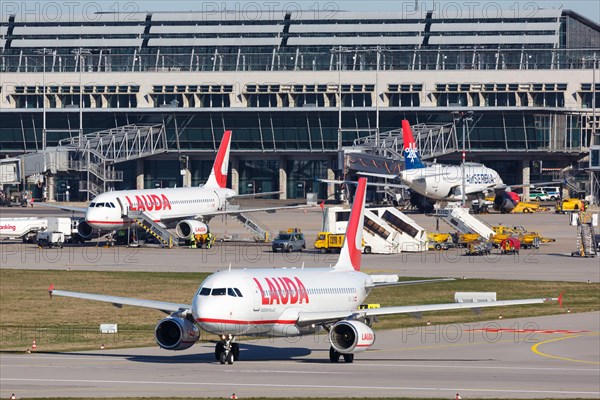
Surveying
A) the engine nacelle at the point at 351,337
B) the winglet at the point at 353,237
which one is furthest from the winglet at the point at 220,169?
the engine nacelle at the point at 351,337

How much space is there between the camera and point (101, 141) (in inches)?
6535

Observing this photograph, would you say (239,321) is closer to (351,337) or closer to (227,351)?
(227,351)

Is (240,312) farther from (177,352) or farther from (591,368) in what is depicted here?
(591,368)

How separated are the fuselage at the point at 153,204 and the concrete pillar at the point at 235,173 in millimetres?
64382

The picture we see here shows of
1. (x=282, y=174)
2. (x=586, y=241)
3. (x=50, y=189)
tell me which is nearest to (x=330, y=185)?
(x=282, y=174)

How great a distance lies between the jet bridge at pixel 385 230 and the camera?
328 feet

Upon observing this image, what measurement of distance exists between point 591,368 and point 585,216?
197 ft

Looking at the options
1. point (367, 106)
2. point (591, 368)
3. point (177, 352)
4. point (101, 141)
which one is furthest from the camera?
point (367, 106)

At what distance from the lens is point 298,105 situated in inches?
7279

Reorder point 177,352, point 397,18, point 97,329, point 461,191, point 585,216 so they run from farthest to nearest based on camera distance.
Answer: point 397,18
point 461,191
point 585,216
point 97,329
point 177,352

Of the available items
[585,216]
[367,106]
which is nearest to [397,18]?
[367,106]

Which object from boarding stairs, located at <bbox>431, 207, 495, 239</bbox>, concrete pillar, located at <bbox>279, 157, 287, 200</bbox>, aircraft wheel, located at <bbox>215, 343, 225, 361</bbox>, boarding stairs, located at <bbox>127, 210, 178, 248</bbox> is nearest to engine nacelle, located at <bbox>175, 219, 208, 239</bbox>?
boarding stairs, located at <bbox>127, 210, 178, 248</bbox>

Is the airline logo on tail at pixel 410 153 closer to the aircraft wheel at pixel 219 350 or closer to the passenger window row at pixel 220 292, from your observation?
the aircraft wheel at pixel 219 350

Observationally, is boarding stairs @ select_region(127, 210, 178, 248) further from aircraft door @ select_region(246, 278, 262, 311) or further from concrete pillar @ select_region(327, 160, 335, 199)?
concrete pillar @ select_region(327, 160, 335, 199)
